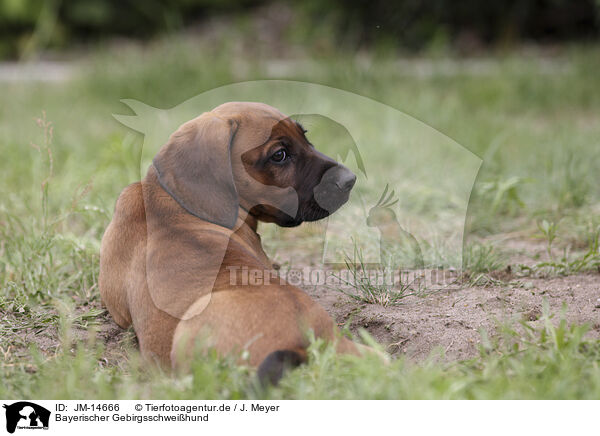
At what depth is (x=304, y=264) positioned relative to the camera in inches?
164

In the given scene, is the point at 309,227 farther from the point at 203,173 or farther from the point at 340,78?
the point at 340,78

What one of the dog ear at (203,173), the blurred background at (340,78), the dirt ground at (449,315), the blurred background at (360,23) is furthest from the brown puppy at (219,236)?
the blurred background at (360,23)

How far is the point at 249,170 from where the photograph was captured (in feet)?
10.2

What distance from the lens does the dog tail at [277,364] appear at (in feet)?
7.57

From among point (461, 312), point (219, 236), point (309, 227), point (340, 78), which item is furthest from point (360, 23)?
point (219, 236)

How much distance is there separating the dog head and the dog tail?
2.50 ft

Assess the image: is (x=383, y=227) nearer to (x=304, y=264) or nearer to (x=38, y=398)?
(x=304, y=264)

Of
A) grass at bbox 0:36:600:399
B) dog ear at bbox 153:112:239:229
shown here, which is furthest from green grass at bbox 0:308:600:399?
dog ear at bbox 153:112:239:229

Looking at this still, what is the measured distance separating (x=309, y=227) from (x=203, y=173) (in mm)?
1391

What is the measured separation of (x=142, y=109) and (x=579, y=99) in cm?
584

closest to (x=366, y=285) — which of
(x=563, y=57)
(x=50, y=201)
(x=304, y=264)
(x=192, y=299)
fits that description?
(x=304, y=264)

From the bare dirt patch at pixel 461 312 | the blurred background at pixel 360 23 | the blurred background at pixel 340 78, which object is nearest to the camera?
the bare dirt patch at pixel 461 312

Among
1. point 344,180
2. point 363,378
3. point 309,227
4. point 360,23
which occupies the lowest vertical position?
point 363,378
